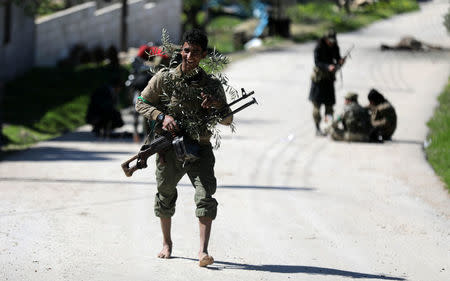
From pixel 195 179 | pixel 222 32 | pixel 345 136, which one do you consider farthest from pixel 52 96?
pixel 222 32

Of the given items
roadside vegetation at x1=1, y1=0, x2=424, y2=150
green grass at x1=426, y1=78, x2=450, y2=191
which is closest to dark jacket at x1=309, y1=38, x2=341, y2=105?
green grass at x1=426, y1=78, x2=450, y2=191

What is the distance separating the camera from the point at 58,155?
52.1 ft

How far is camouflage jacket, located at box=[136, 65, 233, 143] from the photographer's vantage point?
8039mm

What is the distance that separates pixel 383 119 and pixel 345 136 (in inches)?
28.1

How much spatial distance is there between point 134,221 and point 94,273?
2.33m

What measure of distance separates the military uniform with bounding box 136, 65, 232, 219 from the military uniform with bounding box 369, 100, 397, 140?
905 cm

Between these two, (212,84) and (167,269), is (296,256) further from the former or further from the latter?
(212,84)

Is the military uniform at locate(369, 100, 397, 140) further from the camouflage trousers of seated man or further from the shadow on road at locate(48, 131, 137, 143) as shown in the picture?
the camouflage trousers of seated man

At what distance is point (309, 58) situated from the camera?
32781 mm

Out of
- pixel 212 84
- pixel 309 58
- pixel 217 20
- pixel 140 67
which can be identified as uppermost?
pixel 212 84

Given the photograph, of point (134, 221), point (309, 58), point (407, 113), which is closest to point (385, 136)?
Answer: point (407, 113)

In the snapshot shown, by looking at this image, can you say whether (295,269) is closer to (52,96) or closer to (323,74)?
(323,74)

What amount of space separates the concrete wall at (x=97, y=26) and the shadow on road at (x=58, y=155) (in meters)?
12.9

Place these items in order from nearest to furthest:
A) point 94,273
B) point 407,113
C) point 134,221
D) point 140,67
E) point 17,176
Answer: point 94,273, point 134,221, point 17,176, point 140,67, point 407,113
